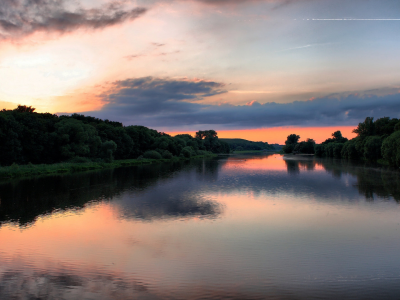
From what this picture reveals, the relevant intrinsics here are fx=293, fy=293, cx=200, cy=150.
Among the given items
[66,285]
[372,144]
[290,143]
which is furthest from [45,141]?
[290,143]

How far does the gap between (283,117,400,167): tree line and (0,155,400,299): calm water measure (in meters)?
37.1

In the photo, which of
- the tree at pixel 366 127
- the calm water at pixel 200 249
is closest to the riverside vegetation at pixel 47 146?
the calm water at pixel 200 249

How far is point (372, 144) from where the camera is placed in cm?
6569

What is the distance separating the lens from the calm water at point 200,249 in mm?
6719

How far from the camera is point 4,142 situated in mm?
38531

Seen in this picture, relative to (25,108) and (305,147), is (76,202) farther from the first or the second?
(305,147)

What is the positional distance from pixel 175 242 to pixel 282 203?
8.93 metres

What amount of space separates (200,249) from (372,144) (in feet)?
225

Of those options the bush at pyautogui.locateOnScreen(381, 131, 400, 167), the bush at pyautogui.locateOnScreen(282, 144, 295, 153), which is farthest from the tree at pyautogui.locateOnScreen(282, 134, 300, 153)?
the bush at pyautogui.locateOnScreen(381, 131, 400, 167)

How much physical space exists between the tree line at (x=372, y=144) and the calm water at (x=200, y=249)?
1459 inches

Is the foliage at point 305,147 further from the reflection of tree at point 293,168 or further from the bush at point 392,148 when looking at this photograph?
the bush at point 392,148

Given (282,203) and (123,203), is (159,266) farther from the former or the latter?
(282,203)

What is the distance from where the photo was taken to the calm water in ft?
22.0

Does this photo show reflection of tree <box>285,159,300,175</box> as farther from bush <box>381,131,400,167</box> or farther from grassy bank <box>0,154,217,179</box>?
grassy bank <box>0,154,217,179</box>
